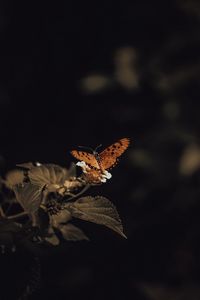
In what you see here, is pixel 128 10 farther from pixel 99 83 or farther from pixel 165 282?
pixel 165 282

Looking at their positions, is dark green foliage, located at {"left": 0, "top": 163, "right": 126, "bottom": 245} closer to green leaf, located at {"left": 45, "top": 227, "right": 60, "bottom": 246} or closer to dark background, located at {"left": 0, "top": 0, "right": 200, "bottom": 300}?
green leaf, located at {"left": 45, "top": 227, "right": 60, "bottom": 246}

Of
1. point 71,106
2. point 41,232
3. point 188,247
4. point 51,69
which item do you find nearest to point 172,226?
point 188,247

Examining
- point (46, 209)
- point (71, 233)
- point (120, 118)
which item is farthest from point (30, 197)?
point (120, 118)

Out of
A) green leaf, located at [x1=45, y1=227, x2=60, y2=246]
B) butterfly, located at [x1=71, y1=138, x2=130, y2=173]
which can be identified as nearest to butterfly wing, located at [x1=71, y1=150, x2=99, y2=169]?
butterfly, located at [x1=71, y1=138, x2=130, y2=173]

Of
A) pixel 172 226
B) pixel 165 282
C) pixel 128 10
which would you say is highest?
pixel 128 10

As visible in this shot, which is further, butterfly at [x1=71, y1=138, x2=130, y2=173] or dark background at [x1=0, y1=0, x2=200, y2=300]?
dark background at [x1=0, y1=0, x2=200, y2=300]
